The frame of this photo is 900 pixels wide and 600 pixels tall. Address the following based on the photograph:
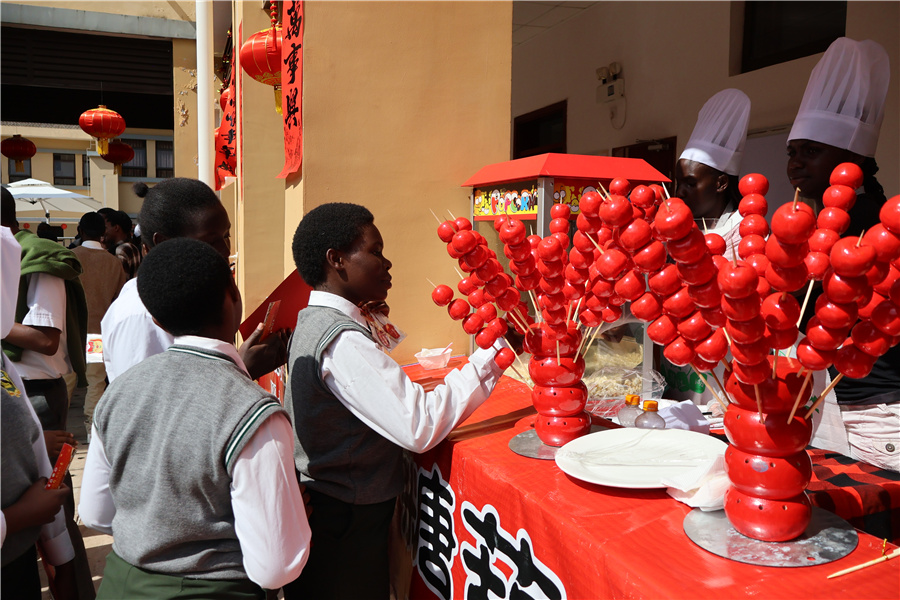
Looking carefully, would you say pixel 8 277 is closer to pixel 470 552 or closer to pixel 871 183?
pixel 470 552

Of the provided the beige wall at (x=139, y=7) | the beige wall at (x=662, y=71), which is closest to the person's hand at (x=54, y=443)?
the beige wall at (x=662, y=71)

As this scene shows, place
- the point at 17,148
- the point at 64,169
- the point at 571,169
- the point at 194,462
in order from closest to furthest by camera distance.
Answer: the point at 194,462
the point at 571,169
the point at 17,148
the point at 64,169

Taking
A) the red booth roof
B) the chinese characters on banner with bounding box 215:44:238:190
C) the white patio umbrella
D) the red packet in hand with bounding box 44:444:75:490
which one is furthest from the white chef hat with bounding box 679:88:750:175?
the white patio umbrella

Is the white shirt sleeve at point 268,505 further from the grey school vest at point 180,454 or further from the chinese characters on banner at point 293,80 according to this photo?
the chinese characters on banner at point 293,80

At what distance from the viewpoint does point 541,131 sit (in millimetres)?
7855

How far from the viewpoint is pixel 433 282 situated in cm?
308

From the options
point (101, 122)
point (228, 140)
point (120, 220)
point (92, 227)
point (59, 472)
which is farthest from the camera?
point (101, 122)

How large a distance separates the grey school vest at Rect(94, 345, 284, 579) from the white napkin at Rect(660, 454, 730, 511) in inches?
34.4

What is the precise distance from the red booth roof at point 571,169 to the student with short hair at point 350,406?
3.05 ft

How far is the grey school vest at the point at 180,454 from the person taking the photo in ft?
3.99

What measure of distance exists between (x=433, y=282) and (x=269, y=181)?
254 centimetres

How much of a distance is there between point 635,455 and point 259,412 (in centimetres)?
91

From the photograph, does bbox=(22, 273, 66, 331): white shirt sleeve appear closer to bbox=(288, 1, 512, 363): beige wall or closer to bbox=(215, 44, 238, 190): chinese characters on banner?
bbox=(288, 1, 512, 363): beige wall

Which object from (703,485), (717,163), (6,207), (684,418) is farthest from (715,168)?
(6,207)
